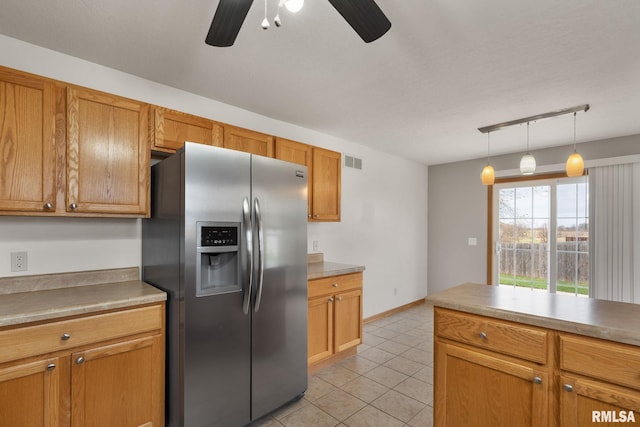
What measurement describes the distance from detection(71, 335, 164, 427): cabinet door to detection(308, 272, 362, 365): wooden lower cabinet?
125 centimetres

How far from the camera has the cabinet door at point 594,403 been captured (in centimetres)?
121

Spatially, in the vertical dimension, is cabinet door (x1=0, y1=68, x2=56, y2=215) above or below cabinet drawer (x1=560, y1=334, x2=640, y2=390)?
above

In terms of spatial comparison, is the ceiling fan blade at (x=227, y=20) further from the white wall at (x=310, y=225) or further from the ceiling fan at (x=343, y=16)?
the white wall at (x=310, y=225)

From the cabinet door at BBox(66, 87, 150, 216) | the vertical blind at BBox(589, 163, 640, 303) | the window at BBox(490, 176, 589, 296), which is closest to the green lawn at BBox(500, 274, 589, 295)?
the window at BBox(490, 176, 589, 296)

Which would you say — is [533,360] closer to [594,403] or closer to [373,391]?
[594,403]

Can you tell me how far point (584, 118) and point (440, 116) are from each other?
1473 mm

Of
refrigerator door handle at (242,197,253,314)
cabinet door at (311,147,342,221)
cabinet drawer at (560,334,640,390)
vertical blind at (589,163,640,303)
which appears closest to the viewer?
cabinet drawer at (560,334,640,390)

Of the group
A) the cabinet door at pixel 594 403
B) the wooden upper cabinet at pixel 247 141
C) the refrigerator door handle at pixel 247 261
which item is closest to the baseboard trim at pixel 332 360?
the refrigerator door handle at pixel 247 261

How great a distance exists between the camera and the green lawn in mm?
3967

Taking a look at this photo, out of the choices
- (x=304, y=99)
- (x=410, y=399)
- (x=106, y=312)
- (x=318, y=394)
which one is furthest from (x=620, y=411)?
(x=304, y=99)

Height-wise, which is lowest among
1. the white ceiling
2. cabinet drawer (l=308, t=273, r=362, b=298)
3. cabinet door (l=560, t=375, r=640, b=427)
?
cabinet door (l=560, t=375, r=640, b=427)

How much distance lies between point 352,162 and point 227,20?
3049 millimetres

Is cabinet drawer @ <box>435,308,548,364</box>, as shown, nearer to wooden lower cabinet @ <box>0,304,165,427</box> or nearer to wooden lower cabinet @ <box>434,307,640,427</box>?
wooden lower cabinet @ <box>434,307,640,427</box>

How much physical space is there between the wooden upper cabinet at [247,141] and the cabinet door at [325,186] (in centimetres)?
57
